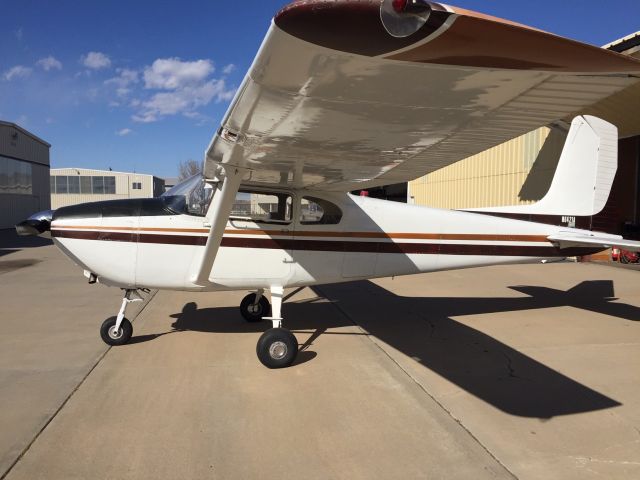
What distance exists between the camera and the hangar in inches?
1101

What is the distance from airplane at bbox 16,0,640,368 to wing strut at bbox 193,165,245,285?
0.6 inches

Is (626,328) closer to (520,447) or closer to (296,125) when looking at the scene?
(520,447)

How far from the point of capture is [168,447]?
283 centimetres

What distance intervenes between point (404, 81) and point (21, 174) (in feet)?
118

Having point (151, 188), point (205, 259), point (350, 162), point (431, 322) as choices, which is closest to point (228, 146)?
point (350, 162)

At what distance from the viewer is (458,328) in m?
5.87

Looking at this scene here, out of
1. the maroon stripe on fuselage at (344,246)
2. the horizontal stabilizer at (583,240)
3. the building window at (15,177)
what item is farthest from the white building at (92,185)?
the horizontal stabilizer at (583,240)

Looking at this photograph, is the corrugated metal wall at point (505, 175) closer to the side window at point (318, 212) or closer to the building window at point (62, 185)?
the side window at point (318, 212)

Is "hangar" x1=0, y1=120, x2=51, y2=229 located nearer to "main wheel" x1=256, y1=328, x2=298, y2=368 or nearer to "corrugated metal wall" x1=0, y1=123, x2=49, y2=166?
"corrugated metal wall" x1=0, y1=123, x2=49, y2=166

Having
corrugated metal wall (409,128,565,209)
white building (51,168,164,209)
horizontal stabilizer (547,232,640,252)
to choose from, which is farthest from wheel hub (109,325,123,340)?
white building (51,168,164,209)

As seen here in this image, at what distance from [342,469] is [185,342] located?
9.95 feet

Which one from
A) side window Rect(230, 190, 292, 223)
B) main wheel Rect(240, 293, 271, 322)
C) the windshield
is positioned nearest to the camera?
the windshield

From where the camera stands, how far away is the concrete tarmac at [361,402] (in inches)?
105

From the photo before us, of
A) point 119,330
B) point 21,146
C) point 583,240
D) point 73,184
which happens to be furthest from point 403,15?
point 73,184
